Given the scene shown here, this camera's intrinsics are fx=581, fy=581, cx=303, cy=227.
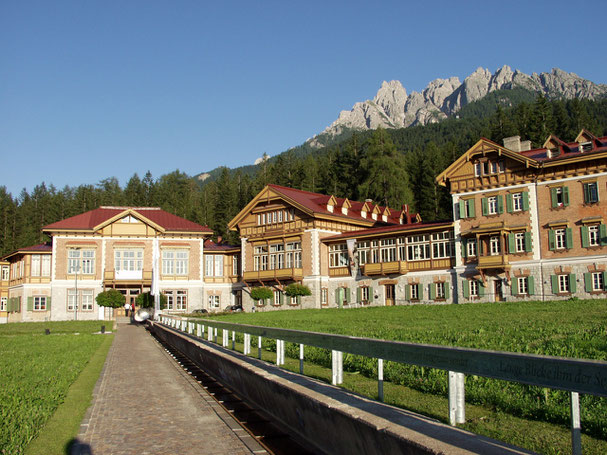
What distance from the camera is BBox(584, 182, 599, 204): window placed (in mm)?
37844

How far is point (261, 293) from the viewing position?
52.3 metres

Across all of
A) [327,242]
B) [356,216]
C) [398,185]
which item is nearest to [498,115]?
[398,185]

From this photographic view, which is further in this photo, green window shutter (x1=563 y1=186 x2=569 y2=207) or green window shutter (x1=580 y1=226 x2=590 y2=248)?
green window shutter (x1=563 y1=186 x2=569 y2=207)

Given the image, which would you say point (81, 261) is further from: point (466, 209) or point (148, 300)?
point (466, 209)

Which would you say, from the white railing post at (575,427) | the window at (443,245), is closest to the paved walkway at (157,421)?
the white railing post at (575,427)

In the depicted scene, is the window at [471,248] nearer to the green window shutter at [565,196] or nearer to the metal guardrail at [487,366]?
the green window shutter at [565,196]

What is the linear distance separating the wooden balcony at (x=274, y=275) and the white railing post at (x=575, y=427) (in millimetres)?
48360

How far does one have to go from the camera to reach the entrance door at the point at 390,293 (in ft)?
157

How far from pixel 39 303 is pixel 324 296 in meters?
28.6

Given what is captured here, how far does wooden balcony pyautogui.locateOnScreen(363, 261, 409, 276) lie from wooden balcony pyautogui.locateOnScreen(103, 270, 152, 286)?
23.9m

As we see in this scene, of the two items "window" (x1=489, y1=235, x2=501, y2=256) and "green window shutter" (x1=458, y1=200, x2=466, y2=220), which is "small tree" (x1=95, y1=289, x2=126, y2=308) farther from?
"window" (x1=489, y1=235, x2=501, y2=256)

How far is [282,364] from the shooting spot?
491 inches

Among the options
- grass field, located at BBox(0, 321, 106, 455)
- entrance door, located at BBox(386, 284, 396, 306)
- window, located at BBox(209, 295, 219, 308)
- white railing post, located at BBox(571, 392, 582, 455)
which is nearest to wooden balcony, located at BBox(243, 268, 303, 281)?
window, located at BBox(209, 295, 219, 308)

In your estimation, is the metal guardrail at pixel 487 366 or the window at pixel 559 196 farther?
the window at pixel 559 196
